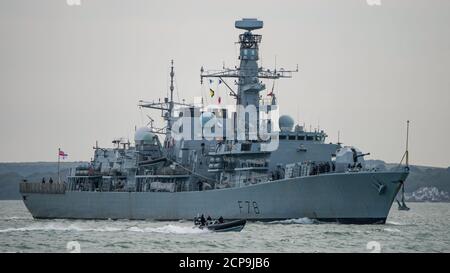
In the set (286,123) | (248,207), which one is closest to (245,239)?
(248,207)

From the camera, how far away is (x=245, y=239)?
176ft

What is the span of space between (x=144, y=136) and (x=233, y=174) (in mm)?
13589

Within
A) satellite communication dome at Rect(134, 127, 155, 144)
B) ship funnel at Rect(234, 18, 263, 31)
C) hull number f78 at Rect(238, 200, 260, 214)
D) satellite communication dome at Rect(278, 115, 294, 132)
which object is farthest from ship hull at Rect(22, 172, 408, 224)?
Answer: ship funnel at Rect(234, 18, 263, 31)

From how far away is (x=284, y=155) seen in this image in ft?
227

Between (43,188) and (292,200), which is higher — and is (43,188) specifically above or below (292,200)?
below

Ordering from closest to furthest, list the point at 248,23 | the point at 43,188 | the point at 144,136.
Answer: the point at 248,23
the point at 144,136
the point at 43,188

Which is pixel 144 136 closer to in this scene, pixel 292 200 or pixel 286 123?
pixel 286 123

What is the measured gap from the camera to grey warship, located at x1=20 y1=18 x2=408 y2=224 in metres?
62.9

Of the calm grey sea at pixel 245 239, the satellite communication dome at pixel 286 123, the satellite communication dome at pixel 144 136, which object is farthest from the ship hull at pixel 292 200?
the satellite communication dome at pixel 286 123

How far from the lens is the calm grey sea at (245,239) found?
49781mm

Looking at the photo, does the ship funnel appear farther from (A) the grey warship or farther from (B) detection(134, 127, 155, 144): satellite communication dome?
(B) detection(134, 127, 155, 144): satellite communication dome
